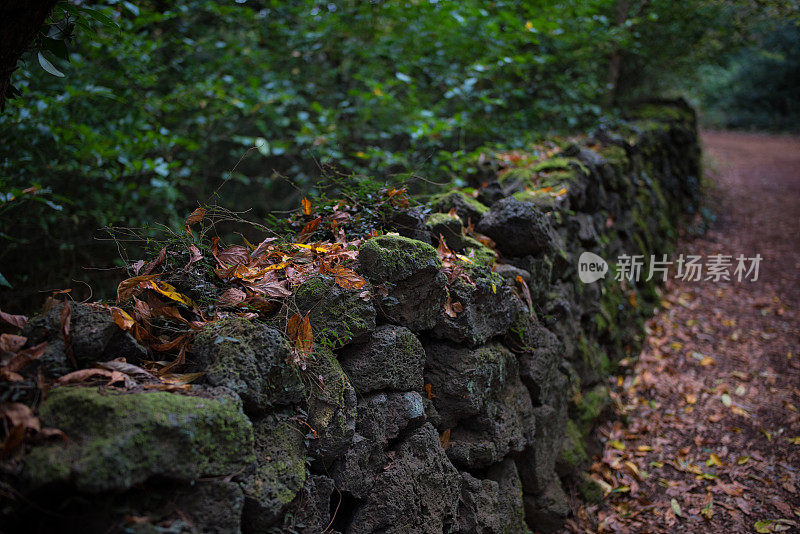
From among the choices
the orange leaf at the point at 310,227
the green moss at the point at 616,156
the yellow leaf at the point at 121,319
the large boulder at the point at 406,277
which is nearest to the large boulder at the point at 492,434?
the large boulder at the point at 406,277

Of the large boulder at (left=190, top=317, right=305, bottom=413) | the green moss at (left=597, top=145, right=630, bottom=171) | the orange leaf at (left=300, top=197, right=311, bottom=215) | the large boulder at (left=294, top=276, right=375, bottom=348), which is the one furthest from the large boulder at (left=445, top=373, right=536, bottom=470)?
the green moss at (left=597, top=145, right=630, bottom=171)

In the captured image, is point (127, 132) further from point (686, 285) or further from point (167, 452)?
point (686, 285)

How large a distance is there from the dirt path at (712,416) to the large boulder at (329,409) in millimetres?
2338

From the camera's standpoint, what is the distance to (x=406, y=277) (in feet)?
7.73

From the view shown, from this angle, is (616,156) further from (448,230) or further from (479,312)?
(479,312)

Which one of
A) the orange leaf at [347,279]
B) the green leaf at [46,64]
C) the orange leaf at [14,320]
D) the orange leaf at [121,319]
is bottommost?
the orange leaf at [14,320]

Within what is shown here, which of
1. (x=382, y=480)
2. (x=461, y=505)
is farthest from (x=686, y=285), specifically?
(x=382, y=480)

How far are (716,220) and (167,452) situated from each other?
34.8 feet

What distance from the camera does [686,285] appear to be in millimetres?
7156

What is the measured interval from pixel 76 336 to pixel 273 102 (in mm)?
4992

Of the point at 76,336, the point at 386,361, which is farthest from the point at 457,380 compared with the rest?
the point at 76,336

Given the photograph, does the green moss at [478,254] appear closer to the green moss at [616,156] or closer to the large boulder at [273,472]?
the large boulder at [273,472]

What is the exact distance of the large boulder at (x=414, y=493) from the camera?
2059 mm

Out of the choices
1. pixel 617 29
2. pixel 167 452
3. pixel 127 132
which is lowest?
pixel 127 132
